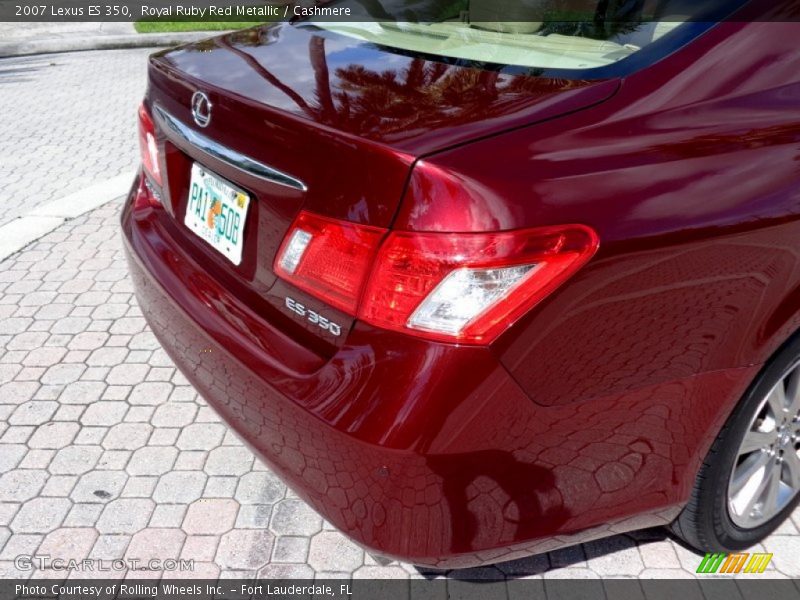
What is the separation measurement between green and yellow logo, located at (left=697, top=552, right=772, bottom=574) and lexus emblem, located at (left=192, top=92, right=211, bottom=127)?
1852 millimetres

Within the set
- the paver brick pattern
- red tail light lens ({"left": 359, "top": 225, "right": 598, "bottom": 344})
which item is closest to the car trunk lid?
red tail light lens ({"left": 359, "top": 225, "right": 598, "bottom": 344})

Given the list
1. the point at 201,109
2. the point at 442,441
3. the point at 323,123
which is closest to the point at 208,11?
the point at 201,109

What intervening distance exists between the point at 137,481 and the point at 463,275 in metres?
1.59

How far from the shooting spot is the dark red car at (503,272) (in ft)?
4.63

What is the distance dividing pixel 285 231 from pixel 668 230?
32.0 inches

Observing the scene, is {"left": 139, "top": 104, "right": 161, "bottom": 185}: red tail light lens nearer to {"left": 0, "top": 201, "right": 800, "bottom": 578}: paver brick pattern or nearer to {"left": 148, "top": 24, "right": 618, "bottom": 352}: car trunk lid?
{"left": 148, "top": 24, "right": 618, "bottom": 352}: car trunk lid

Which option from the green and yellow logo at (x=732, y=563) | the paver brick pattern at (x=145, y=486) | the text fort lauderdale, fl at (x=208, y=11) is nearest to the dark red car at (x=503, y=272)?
the green and yellow logo at (x=732, y=563)

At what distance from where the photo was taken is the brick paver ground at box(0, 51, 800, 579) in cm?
216

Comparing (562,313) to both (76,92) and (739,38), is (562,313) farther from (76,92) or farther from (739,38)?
(76,92)

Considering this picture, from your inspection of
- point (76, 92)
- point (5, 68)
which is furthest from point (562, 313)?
point (5, 68)

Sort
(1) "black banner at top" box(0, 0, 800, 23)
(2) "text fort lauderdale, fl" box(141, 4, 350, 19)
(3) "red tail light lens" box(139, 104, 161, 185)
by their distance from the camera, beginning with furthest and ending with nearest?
(2) "text fort lauderdale, fl" box(141, 4, 350, 19) → (3) "red tail light lens" box(139, 104, 161, 185) → (1) "black banner at top" box(0, 0, 800, 23)

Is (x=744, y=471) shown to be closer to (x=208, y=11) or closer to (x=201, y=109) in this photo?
(x=201, y=109)

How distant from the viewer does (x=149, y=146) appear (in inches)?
91.7

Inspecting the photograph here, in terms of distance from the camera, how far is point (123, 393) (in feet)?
9.53
